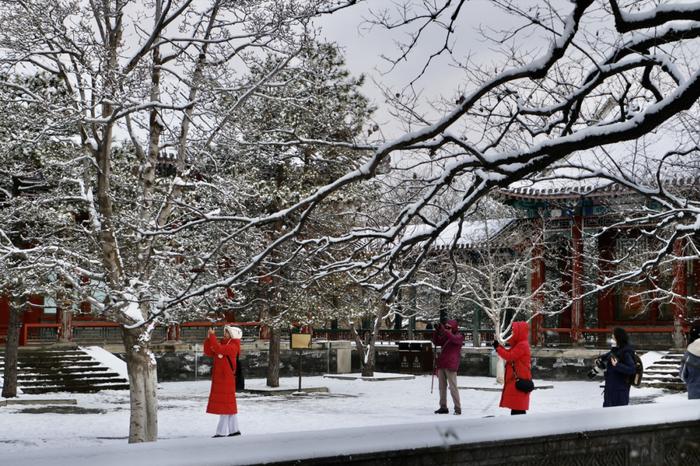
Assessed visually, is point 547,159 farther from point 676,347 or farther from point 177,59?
point 676,347

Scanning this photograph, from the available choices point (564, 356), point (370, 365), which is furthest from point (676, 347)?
point (370, 365)

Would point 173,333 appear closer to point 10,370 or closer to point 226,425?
point 10,370

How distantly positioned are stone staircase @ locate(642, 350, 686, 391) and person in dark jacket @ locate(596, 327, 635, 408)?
41.7 feet

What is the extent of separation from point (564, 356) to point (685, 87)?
21855 millimetres

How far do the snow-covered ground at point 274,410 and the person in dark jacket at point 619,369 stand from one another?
243cm

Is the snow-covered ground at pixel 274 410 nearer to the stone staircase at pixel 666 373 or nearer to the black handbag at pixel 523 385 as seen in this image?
the stone staircase at pixel 666 373

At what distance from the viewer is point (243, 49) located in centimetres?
1356

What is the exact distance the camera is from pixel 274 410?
18.5m

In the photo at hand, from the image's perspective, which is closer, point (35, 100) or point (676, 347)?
point (35, 100)

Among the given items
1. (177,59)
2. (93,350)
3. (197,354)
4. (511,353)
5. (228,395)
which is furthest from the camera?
(197,354)

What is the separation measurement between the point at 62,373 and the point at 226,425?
11369 mm

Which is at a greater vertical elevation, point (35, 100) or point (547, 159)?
point (35, 100)

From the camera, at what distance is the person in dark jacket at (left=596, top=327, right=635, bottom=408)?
11.1m

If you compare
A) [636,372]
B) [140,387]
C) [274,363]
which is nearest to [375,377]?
[274,363]
